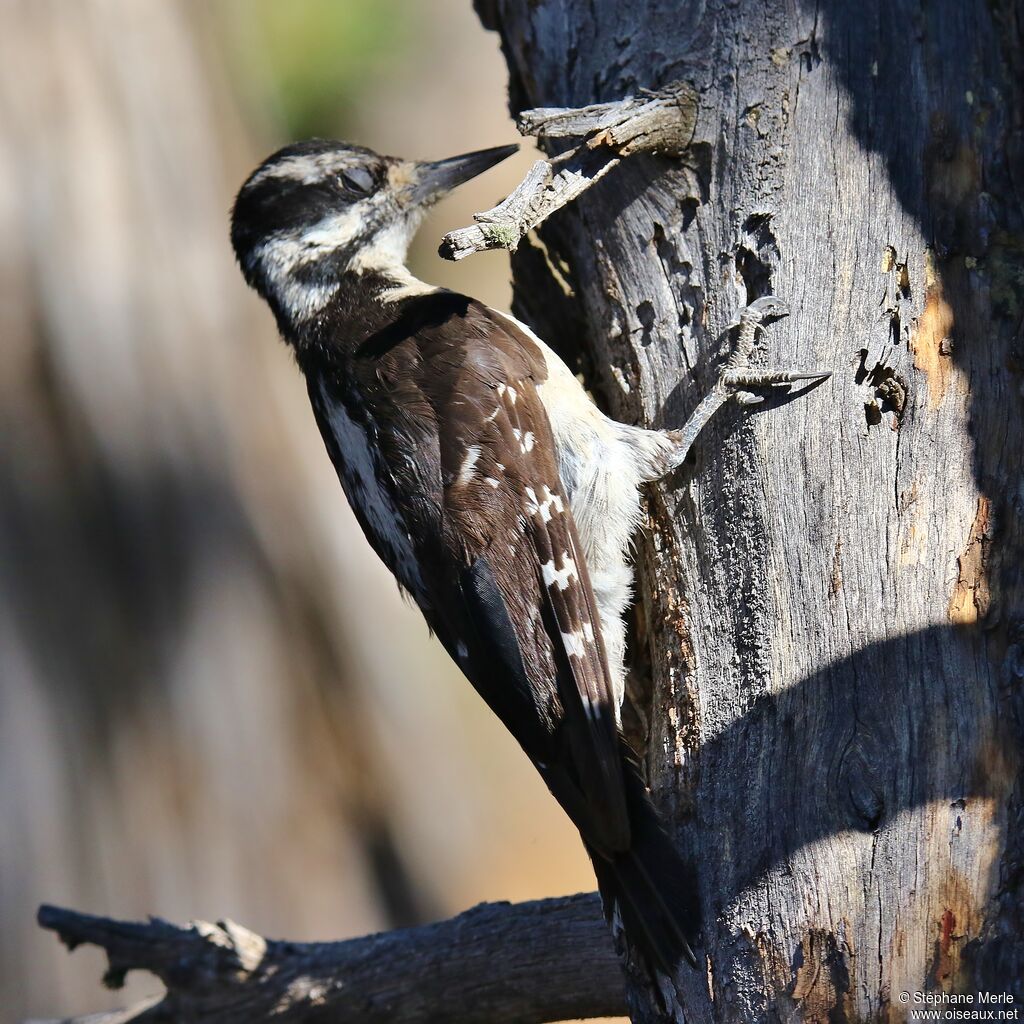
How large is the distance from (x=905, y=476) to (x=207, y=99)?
5.07m

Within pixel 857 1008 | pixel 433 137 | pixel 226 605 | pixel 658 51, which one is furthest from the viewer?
pixel 433 137

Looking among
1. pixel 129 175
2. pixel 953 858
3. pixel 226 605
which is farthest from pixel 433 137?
pixel 953 858

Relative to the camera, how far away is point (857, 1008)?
1.67 metres

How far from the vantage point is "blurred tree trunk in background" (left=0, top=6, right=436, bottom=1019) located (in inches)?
202

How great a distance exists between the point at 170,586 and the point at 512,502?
329 centimetres

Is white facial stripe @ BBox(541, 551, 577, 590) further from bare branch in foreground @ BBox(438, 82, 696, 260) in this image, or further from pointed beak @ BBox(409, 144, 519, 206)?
pointed beak @ BBox(409, 144, 519, 206)

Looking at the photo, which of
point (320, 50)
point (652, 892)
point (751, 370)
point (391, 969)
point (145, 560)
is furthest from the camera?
point (320, 50)

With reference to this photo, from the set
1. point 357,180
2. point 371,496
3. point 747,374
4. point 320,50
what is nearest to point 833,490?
point 747,374

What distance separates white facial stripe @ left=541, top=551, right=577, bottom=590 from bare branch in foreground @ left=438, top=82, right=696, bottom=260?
774 mm

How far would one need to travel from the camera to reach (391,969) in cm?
250

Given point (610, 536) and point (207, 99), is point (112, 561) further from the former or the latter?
point (610, 536)

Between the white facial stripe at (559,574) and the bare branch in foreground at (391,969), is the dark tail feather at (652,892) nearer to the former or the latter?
the bare branch in foreground at (391,969)

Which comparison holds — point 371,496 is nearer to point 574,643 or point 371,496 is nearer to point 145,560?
point 574,643

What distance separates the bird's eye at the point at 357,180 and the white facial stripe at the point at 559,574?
1.30 meters
